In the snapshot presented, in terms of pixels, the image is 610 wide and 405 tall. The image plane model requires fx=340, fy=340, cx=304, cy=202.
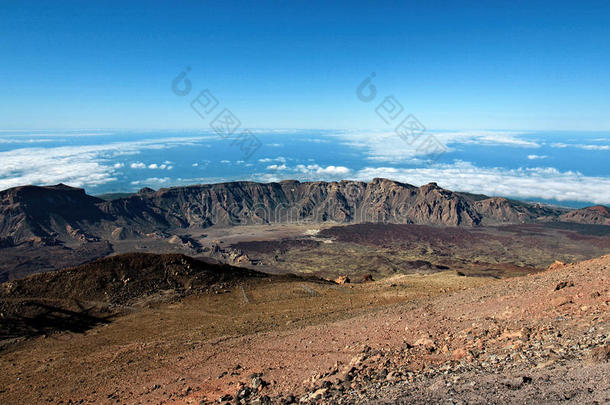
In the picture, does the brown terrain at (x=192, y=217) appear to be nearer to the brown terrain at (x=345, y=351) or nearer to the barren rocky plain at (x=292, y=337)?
the barren rocky plain at (x=292, y=337)

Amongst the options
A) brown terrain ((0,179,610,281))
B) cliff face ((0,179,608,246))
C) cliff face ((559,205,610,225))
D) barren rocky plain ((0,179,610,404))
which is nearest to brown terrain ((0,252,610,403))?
barren rocky plain ((0,179,610,404))

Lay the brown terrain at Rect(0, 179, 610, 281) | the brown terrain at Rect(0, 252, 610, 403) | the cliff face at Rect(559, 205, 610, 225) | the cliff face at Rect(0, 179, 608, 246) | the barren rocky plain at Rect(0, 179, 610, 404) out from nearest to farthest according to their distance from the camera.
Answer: the brown terrain at Rect(0, 252, 610, 403)
the barren rocky plain at Rect(0, 179, 610, 404)
the brown terrain at Rect(0, 179, 610, 281)
the cliff face at Rect(0, 179, 608, 246)
the cliff face at Rect(559, 205, 610, 225)

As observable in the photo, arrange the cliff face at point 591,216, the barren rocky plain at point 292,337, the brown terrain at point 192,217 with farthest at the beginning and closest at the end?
the cliff face at point 591,216, the brown terrain at point 192,217, the barren rocky plain at point 292,337

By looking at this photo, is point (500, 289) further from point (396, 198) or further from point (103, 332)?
point (396, 198)

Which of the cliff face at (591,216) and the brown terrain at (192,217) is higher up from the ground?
the cliff face at (591,216)

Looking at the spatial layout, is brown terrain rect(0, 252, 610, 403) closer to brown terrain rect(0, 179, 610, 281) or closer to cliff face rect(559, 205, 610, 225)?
brown terrain rect(0, 179, 610, 281)

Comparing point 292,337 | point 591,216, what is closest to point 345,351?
point 292,337

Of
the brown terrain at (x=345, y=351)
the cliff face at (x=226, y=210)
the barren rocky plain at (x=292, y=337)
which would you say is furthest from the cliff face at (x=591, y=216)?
the brown terrain at (x=345, y=351)

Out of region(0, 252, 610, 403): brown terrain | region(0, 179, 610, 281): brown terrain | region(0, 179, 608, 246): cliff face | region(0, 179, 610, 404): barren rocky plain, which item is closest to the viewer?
region(0, 252, 610, 403): brown terrain
